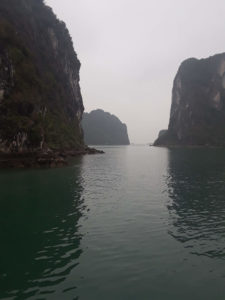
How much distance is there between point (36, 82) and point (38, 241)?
82.5 meters

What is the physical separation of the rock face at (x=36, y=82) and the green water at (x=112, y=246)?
134ft

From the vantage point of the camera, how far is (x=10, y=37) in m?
86.8

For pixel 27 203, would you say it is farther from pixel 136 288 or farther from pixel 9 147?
pixel 9 147

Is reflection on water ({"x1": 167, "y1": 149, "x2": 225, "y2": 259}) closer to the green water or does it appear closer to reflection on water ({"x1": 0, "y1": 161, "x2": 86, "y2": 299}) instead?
the green water

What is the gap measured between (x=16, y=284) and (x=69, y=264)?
308 cm

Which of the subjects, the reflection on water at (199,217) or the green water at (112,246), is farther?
the reflection on water at (199,217)

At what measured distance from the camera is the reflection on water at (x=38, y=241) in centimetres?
1293

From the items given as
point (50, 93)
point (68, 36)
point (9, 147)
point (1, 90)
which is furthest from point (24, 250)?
point (68, 36)

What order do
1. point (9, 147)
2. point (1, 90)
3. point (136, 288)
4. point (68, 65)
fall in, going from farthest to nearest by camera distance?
point (68, 65) → point (1, 90) → point (9, 147) → point (136, 288)

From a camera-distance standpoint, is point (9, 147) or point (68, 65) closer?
point (9, 147)

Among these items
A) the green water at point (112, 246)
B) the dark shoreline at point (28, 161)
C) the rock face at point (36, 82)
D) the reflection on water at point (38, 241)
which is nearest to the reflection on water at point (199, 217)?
the green water at point (112, 246)

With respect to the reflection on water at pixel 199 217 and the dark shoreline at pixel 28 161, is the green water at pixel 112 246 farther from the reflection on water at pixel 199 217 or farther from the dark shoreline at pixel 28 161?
the dark shoreline at pixel 28 161

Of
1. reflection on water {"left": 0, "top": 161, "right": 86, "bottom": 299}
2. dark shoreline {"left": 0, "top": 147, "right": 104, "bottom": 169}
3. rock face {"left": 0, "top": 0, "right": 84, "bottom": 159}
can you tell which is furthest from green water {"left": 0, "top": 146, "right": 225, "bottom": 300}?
rock face {"left": 0, "top": 0, "right": 84, "bottom": 159}

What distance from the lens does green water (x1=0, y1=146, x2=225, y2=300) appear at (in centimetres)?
1268
